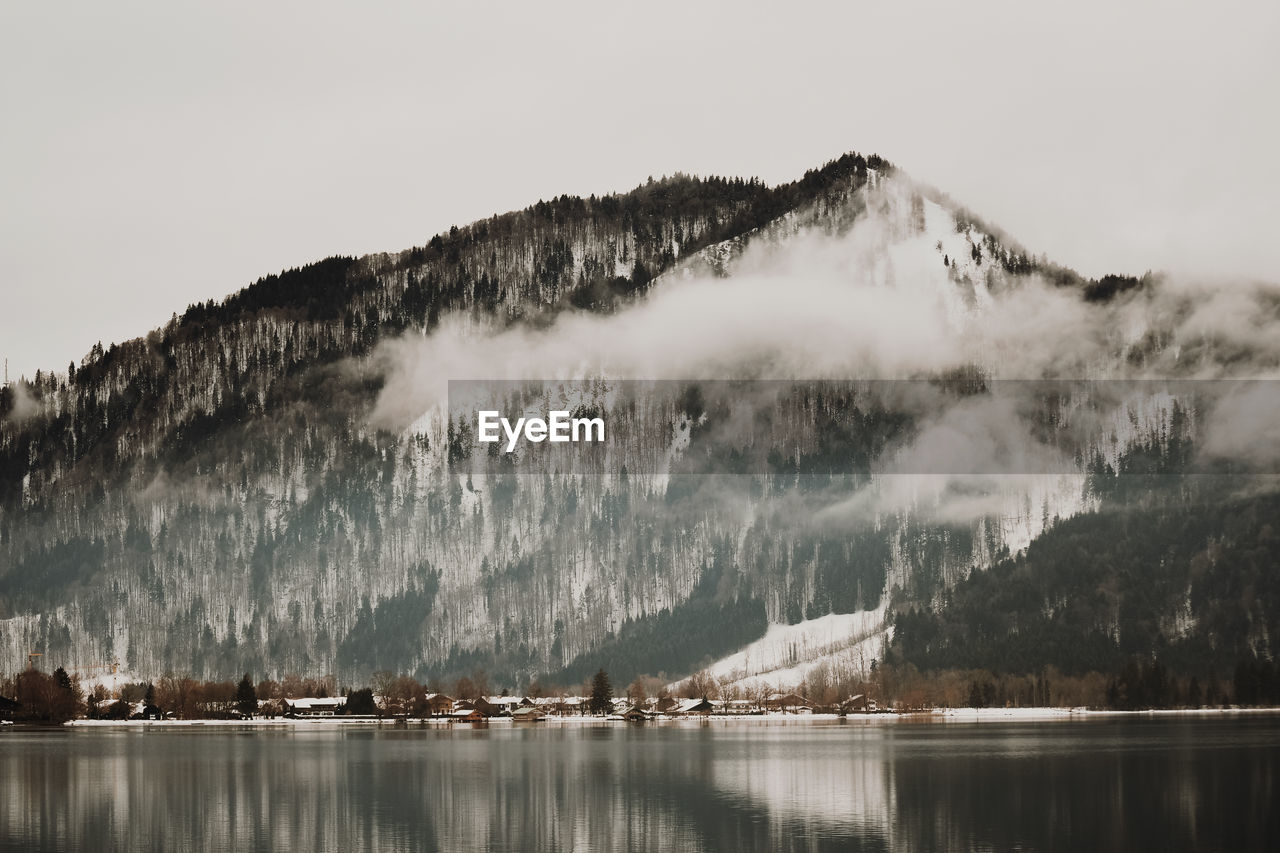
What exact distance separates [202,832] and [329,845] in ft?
33.7

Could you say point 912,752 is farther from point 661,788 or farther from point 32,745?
point 32,745

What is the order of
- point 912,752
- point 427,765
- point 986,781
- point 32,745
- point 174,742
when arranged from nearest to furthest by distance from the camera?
point 986,781, point 427,765, point 912,752, point 32,745, point 174,742

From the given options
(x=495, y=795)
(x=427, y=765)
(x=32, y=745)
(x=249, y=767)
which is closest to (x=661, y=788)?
(x=495, y=795)

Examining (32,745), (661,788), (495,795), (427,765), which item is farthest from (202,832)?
(32,745)

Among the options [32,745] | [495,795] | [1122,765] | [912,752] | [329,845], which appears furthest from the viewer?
[32,745]

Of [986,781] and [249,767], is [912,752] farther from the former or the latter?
[249,767]

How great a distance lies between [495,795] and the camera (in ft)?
330

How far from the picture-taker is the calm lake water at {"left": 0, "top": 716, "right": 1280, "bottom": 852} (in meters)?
78.1

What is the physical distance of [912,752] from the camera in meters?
150

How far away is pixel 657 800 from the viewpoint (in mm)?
96812

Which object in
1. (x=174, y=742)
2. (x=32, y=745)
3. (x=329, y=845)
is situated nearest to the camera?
(x=329, y=845)

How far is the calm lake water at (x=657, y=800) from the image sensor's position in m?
78.1

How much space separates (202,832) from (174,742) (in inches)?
4797

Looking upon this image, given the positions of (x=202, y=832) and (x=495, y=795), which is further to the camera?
(x=495, y=795)
